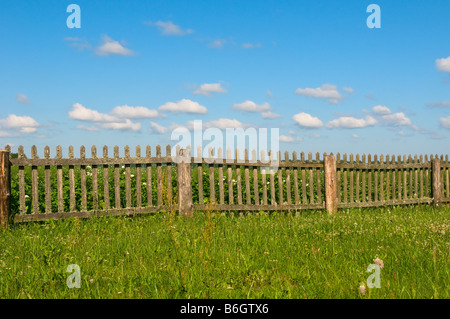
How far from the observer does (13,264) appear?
577cm

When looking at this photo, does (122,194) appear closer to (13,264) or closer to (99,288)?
(13,264)

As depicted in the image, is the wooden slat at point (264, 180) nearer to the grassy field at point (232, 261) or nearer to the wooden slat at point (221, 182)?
the wooden slat at point (221, 182)

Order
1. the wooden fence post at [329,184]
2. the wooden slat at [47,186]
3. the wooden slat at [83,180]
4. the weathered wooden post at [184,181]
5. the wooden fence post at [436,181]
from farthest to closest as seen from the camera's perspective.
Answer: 1. the wooden fence post at [436,181]
2. the wooden fence post at [329,184]
3. the weathered wooden post at [184,181]
4. the wooden slat at [83,180]
5. the wooden slat at [47,186]

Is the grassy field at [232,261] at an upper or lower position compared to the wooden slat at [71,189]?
lower

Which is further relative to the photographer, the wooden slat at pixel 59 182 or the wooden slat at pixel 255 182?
the wooden slat at pixel 255 182

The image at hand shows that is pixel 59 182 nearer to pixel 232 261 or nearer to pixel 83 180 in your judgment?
pixel 83 180

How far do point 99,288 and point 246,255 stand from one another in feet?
6.48

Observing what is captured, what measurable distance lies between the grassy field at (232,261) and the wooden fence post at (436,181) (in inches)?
282

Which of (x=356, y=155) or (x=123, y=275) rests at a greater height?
(x=356, y=155)

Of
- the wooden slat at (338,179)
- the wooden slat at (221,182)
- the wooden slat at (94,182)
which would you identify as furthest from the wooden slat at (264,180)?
the wooden slat at (94,182)

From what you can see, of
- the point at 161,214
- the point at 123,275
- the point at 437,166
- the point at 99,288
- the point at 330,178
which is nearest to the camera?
the point at 99,288

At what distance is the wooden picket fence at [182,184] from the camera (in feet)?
30.6

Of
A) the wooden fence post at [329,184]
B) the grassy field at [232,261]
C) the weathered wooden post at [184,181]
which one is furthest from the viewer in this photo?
the wooden fence post at [329,184]

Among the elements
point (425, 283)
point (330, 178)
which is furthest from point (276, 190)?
point (425, 283)
